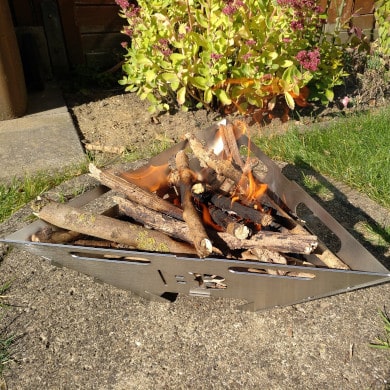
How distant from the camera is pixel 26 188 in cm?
274

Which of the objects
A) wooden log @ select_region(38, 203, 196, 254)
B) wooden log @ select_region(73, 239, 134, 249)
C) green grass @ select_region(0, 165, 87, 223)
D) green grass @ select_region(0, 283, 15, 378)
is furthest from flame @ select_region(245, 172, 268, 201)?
green grass @ select_region(0, 165, 87, 223)

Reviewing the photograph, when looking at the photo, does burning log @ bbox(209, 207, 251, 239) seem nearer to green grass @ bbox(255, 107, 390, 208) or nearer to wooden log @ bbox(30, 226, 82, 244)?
wooden log @ bbox(30, 226, 82, 244)

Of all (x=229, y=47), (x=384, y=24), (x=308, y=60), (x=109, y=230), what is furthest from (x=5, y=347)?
(x=384, y=24)

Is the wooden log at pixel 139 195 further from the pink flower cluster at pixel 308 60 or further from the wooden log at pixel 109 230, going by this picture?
the pink flower cluster at pixel 308 60

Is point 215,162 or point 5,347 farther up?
point 215,162

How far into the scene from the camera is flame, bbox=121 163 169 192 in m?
2.06

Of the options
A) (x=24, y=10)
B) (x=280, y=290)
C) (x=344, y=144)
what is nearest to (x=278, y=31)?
(x=344, y=144)

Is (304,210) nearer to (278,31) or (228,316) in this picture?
(228,316)

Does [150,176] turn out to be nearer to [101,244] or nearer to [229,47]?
[101,244]

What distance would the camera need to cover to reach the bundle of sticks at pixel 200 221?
1.67m

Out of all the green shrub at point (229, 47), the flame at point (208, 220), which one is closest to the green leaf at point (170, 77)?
the green shrub at point (229, 47)

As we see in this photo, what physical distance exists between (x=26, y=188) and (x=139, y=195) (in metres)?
1.21

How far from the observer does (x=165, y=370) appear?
159cm

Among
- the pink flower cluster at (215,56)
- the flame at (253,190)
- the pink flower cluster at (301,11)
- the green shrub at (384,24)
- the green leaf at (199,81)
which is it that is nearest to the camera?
the flame at (253,190)
